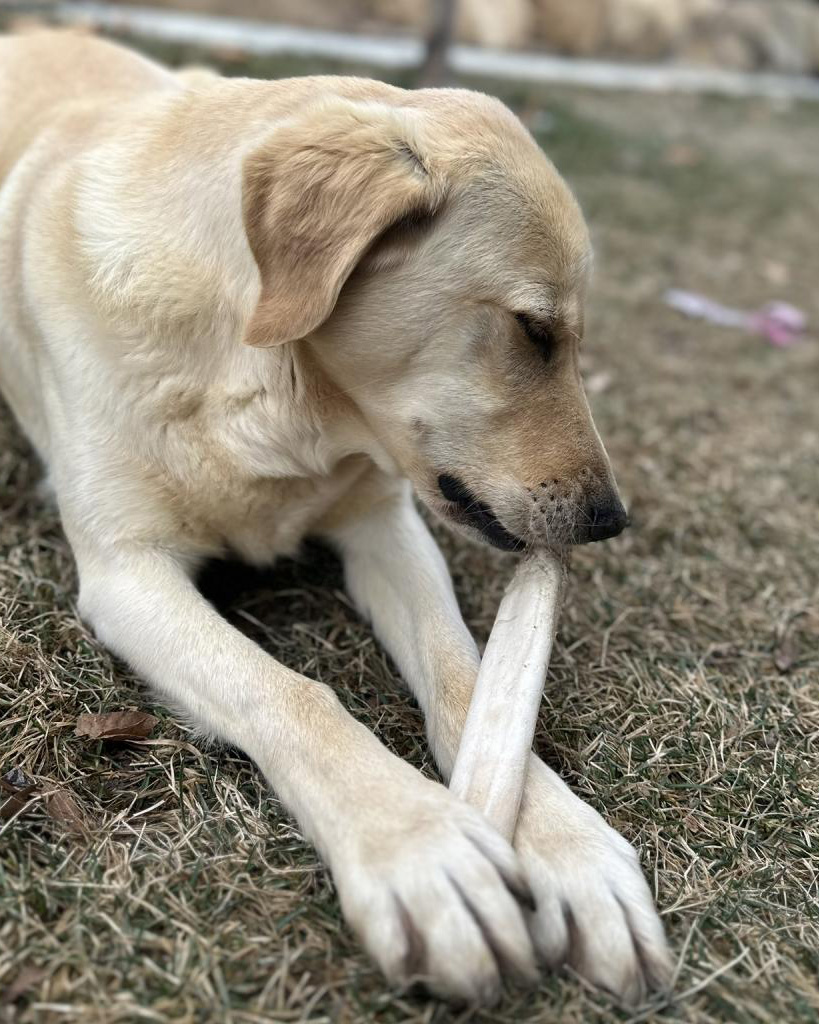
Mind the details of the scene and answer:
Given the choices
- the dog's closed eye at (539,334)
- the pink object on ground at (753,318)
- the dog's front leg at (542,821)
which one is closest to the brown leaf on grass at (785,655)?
the dog's front leg at (542,821)

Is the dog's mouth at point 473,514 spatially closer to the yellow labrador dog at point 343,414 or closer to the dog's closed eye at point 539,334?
the yellow labrador dog at point 343,414

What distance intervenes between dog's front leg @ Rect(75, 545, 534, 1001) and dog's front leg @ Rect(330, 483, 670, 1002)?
114mm

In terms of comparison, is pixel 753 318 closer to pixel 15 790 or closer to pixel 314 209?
pixel 314 209

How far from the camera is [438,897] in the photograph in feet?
5.32

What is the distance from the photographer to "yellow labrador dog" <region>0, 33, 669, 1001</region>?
1744 mm

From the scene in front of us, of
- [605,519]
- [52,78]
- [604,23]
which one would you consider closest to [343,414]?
[605,519]

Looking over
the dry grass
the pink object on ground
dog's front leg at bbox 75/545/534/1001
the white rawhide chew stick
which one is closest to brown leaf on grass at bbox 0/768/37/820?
the dry grass

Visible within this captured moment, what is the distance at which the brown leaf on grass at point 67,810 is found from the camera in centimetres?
191

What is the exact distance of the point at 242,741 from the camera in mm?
2072

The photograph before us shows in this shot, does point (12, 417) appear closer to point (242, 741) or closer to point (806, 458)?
point (242, 741)

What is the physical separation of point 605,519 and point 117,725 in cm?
121

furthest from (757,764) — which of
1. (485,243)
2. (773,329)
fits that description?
(773,329)

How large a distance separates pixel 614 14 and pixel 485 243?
546 inches

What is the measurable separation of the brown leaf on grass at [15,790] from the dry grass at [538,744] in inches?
0.9
